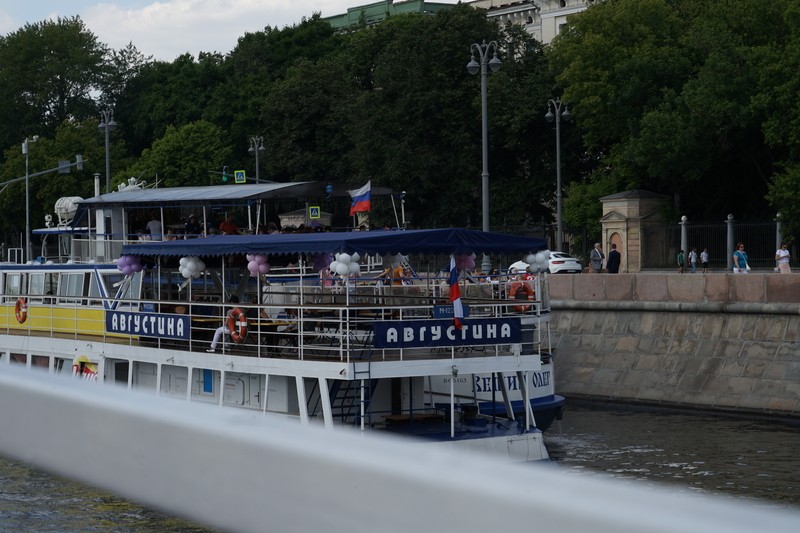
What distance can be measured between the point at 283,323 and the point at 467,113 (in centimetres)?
4254

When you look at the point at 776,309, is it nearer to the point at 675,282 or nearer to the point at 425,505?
A: the point at 675,282

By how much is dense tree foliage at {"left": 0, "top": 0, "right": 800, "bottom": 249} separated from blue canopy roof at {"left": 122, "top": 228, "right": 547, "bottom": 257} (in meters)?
27.9

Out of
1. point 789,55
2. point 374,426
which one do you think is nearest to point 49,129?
point 789,55

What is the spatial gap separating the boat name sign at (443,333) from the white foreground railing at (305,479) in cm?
1302

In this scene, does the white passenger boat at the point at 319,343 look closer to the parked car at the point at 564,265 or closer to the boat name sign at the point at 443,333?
the boat name sign at the point at 443,333

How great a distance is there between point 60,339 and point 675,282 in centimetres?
1550

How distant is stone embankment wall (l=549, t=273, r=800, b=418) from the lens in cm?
2778

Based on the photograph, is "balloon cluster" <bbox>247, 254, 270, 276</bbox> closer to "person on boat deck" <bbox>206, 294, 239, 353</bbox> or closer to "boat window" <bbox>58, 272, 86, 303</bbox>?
"person on boat deck" <bbox>206, 294, 239, 353</bbox>

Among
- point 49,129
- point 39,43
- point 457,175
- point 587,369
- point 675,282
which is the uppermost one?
point 39,43

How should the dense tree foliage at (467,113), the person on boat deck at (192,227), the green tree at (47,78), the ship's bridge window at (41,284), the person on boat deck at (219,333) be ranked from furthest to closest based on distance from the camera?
the green tree at (47,78) < the dense tree foliage at (467,113) < the person on boat deck at (192,227) < the ship's bridge window at (41,284) < the person on boat deck at (219,333)

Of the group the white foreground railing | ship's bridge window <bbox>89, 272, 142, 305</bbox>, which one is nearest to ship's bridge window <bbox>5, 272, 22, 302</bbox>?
ship's bridge window <bbox>89, 272, 142, 305</bbox>

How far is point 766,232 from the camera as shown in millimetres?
43562

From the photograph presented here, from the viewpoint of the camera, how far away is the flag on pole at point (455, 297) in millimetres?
17078

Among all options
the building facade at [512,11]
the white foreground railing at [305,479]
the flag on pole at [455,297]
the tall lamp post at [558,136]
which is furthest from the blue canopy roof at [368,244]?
the building facade at [512,11]
